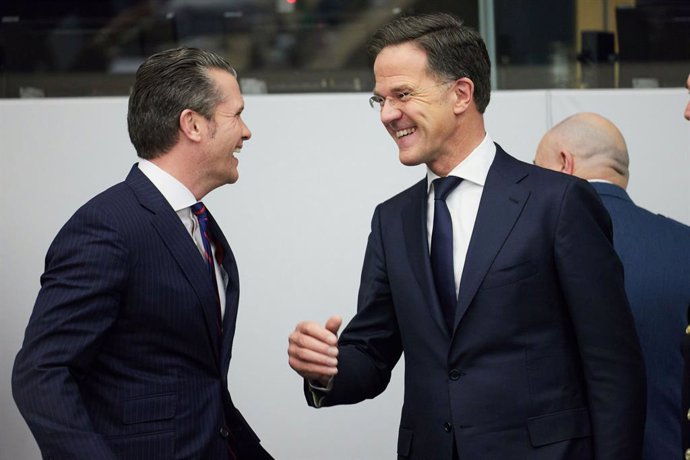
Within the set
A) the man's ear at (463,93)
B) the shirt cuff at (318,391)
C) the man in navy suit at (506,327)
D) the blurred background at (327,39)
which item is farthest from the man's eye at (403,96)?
the blurred background at (327,39)

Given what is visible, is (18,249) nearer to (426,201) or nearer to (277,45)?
(277,45)

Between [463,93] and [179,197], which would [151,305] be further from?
[463,93]

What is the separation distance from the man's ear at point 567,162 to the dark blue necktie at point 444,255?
833 millimetres

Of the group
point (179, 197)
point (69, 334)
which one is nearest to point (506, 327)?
point (179, 197)

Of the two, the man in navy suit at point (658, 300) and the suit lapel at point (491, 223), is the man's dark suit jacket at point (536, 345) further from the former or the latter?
the man in navy suit at point (658, 300)

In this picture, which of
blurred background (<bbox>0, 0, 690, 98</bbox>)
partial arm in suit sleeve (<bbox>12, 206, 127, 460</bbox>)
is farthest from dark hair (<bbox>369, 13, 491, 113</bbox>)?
blurred background (<bbox>0, 0, 690, 98</bbox>)

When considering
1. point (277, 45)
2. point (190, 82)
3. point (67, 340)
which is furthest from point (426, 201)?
point (277, 45)

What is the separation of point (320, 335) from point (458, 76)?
2.29 feet

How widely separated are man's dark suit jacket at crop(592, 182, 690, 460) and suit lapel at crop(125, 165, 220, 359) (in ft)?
3.85

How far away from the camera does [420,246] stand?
2.49 m

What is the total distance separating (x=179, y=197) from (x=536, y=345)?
865mm

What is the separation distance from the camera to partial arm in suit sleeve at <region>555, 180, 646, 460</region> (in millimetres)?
2330

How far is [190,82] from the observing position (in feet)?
8.43

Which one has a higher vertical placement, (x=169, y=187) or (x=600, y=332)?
(x=169, y=187)
